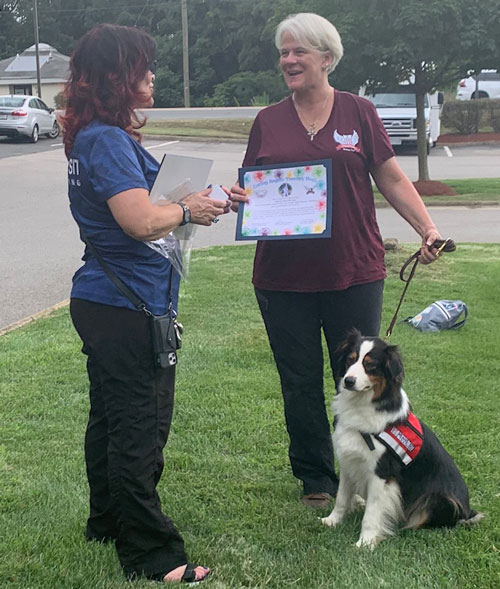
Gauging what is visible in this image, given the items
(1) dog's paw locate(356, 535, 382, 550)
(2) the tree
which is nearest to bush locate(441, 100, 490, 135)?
(2) the tree

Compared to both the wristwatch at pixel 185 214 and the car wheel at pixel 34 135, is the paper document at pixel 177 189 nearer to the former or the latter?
the wristwatch at pixel 185 214

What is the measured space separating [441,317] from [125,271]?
475cm

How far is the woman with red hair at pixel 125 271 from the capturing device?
8.71 feet

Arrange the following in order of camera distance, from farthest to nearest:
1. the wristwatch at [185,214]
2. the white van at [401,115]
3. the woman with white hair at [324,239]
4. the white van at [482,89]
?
the white van at [482,89]
the white van at [401,115]
the woman with white hair at [324,239]
the wristwatch at [185,214]

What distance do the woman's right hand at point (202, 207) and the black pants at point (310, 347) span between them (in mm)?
904

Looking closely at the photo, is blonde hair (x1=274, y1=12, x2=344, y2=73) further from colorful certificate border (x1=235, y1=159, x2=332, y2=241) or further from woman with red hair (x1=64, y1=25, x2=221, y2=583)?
woman with red hair (x1=64, y1=25, x2=221, y2=583)

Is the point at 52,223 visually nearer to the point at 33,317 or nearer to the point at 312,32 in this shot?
the point at 33,317

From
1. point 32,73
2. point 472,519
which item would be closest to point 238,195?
point 472,519

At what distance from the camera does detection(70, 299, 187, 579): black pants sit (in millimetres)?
2820

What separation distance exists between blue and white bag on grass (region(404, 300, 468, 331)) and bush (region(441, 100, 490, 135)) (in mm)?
28455

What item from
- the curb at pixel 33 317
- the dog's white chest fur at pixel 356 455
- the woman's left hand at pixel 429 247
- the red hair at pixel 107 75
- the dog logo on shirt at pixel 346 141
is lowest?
the curb at pixel 33 317

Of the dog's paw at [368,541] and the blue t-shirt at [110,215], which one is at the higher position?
the blue t-shirt at [110,215]

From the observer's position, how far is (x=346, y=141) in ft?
11.4

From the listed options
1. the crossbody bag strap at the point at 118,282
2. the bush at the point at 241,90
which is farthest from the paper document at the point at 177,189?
the bush at the point at 241,90
